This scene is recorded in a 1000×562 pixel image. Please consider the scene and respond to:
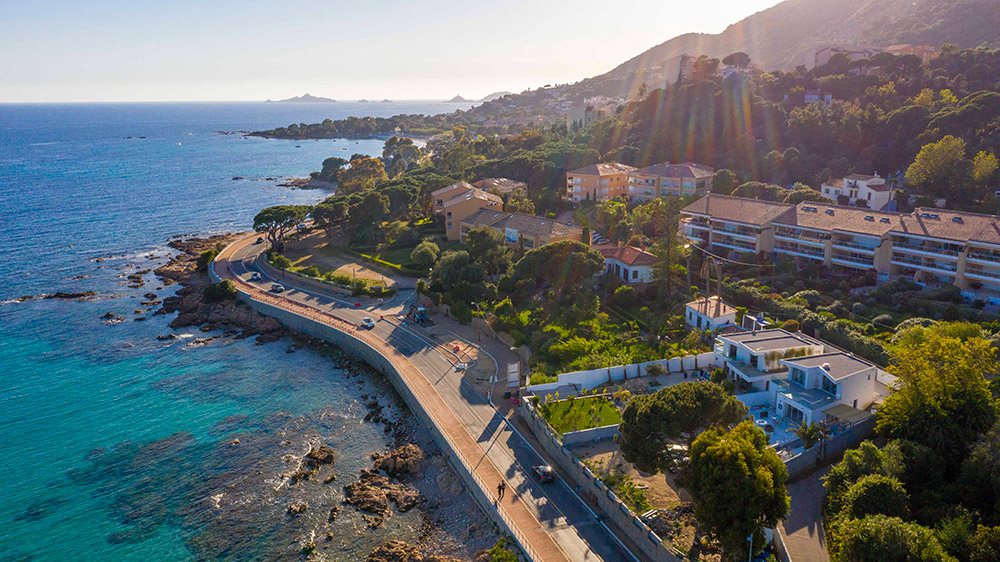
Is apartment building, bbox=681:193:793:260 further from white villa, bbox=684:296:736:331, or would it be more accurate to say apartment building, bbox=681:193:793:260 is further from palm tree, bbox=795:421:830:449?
palm tree, bbox=795:421:830:449

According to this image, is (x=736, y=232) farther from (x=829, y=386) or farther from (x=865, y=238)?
→ (x=829, y=386)

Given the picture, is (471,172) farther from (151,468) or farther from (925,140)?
(151,468)

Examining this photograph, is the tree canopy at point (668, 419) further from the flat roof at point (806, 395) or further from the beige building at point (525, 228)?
the beige building at point (525, 228)

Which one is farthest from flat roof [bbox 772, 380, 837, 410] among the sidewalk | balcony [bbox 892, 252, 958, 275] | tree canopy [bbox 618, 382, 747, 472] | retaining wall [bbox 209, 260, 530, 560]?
balcony [bbox 892, 252, 958, 275]

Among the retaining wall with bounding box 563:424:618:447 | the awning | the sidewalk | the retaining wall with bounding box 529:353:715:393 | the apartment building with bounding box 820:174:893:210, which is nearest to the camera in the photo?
the sidewalk

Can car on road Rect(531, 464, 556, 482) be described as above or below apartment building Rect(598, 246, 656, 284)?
below

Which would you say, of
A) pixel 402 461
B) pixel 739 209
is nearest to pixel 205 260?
pixel 402 461

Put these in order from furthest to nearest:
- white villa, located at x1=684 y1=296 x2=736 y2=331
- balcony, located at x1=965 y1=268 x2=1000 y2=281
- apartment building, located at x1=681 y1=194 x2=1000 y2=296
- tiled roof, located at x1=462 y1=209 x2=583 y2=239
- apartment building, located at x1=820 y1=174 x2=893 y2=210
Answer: apartment building, located at x1=820 y1=174 x2=893 y2=210, tiled roof, located at x1=462 y1=209 x2=583 y2=239, apartment building, located at x1=681 y1=194 x2=1000 y2=296, balcony, located at x1=965 y1=268 x2=1000 y2=281, white villa, located at x1=684 y1=296 x2=736 y2=331
